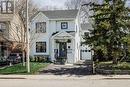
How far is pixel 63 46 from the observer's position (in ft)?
145

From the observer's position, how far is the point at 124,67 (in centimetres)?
2852

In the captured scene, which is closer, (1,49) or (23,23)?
(23,23)

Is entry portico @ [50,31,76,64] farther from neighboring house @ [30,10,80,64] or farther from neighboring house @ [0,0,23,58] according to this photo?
neighboring house @ [0,0,23,58]

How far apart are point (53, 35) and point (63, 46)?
2.03m

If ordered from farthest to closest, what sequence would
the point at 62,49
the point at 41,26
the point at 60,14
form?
the point at 60,14 < the point at 41,26 < the point at 62,49

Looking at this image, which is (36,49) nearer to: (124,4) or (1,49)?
(1,49)

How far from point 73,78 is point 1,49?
24.1 meters

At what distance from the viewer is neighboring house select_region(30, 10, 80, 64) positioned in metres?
43.8

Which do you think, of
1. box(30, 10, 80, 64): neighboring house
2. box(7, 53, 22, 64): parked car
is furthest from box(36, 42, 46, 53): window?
box(7, 53, 22, 64): parked car

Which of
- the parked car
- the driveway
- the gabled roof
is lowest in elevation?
the driveway

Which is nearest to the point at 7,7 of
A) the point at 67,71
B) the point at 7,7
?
the point at 7,7

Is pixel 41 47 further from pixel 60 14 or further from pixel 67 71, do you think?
pixel 67 71

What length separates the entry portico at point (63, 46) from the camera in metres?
43.1

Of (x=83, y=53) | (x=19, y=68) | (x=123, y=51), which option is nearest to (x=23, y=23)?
(x=19, y=68)
